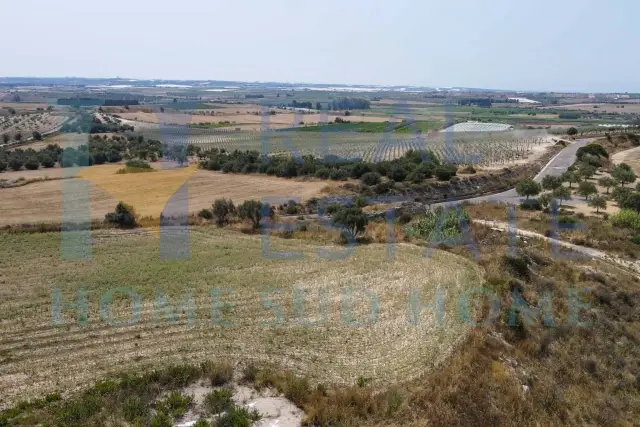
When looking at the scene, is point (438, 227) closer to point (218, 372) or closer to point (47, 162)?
point (218, 372)

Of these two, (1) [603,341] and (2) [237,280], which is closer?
(1) [603,341]

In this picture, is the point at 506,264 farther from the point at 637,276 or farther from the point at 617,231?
the point at 617,231

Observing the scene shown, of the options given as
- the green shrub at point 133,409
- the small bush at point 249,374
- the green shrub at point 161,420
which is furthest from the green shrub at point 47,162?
the green shrub at point 161,420

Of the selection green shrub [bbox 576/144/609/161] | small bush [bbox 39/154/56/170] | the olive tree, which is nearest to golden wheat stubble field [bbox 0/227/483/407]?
the olive tree

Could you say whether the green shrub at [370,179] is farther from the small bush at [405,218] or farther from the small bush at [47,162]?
the small bush at [47,162]

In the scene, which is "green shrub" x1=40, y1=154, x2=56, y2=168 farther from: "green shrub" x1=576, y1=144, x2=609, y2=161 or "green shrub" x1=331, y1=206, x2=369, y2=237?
"green shrub" x1=576, y1=144, x2=609, y2=161

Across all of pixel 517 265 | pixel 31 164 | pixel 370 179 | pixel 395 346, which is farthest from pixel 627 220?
pixel 31 164

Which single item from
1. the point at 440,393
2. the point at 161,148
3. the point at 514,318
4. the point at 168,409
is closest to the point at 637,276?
the point at 514,318
